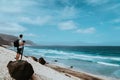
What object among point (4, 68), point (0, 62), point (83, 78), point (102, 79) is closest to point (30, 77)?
point (4, 68)

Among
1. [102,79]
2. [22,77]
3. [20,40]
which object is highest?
[20,40]

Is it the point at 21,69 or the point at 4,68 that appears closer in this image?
the point at 21,69

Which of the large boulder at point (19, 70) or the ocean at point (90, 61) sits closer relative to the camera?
the large boulder at point (19, 70)

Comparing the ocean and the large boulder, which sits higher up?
the large boulder

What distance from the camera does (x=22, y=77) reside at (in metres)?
14.3

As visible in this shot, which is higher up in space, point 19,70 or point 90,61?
point 19,70

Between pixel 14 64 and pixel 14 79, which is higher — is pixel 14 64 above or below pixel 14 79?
above

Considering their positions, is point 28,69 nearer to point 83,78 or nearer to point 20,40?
point 20,40

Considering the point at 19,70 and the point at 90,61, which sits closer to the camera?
the point at 19,70

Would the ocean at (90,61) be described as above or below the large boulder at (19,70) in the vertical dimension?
below

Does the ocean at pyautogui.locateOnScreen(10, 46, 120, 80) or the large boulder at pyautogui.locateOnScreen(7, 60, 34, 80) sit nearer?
the large boulder at pyautogui.locateOnScreen(7, 60, 34, 80)

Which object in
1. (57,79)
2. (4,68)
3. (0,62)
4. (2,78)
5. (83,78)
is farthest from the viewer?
(83,78)

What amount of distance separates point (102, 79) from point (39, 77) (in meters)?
14.1

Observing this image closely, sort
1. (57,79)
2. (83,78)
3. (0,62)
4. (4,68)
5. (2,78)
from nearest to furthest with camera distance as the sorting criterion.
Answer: (2,78) < (4,68) < (0,62) < (57,79) < (83,78)
